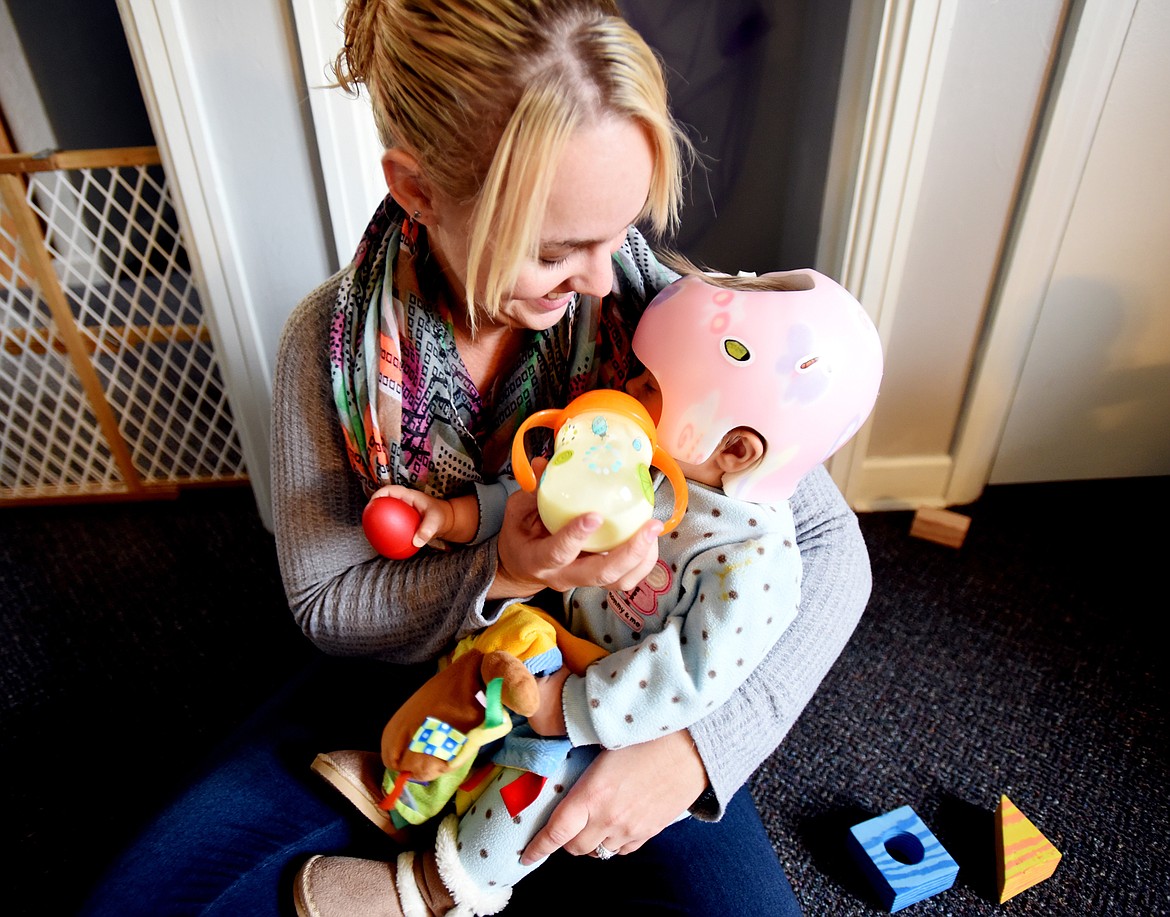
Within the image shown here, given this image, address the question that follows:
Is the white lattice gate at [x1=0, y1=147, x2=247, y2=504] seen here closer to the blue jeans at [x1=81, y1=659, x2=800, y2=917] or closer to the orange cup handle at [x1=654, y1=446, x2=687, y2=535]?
the blue jeans at [x1=81, y1=659, x2=800, y2=917]

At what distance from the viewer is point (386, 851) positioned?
83 cm

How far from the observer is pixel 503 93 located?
0.58 m

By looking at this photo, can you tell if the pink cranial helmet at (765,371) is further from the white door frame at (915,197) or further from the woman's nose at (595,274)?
the white door frame at (915,197)

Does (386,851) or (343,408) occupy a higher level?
(343,408)

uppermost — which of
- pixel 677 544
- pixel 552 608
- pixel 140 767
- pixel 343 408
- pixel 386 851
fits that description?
pixel 343 408

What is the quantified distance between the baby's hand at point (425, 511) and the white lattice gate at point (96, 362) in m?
0.90

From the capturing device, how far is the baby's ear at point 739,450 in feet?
2.46

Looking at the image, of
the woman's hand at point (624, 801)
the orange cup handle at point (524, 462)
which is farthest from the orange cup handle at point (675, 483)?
the woman's hand at point (624, 801)

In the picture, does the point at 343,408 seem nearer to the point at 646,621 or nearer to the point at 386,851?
the point at 646,621

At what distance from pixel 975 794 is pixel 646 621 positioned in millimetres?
696

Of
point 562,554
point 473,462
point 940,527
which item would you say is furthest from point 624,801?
point 940,527

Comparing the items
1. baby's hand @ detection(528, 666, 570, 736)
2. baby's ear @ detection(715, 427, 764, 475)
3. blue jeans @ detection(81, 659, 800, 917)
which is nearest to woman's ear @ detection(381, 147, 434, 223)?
baby's ear @ detection(715, 427, 764, 475)

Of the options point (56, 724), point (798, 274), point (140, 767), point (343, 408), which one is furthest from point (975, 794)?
point (56, 724)

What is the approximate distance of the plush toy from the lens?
708mm
